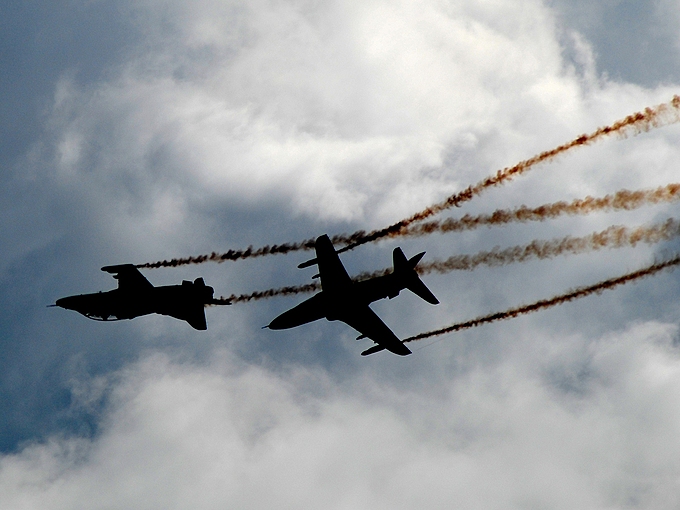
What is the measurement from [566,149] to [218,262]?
92.7ft

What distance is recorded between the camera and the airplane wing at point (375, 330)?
51.5m

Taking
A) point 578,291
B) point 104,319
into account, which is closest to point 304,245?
point 104,319

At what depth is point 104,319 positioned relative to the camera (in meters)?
52.8

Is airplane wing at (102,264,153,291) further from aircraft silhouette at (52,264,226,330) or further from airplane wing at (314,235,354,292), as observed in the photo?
airplane wing at (314,235,354,292)

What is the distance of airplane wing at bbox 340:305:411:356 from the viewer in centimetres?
5153

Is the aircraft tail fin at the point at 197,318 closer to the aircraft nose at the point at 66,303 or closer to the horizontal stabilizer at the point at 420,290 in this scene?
the aircraft nose at the point at 66,303

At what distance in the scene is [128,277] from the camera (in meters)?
53.1

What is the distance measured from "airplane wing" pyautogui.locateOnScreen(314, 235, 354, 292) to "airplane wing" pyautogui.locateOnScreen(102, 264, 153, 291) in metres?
13.7

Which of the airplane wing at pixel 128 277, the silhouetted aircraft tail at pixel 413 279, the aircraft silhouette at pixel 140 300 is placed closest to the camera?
the silhouetted aircraft tail at pixel 413 279

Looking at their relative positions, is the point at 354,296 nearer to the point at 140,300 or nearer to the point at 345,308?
the point at 345,308

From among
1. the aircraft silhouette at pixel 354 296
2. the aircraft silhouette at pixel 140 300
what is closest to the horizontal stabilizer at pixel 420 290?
the aircraft silhouette at pixel 354 296

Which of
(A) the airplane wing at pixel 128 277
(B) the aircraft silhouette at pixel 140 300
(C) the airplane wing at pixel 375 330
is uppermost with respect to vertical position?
(A) the airplane wing at pixel 128 277

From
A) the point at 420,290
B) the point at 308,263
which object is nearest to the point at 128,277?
the point at 308,263

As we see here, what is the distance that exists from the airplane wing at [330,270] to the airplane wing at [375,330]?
2.54 m
